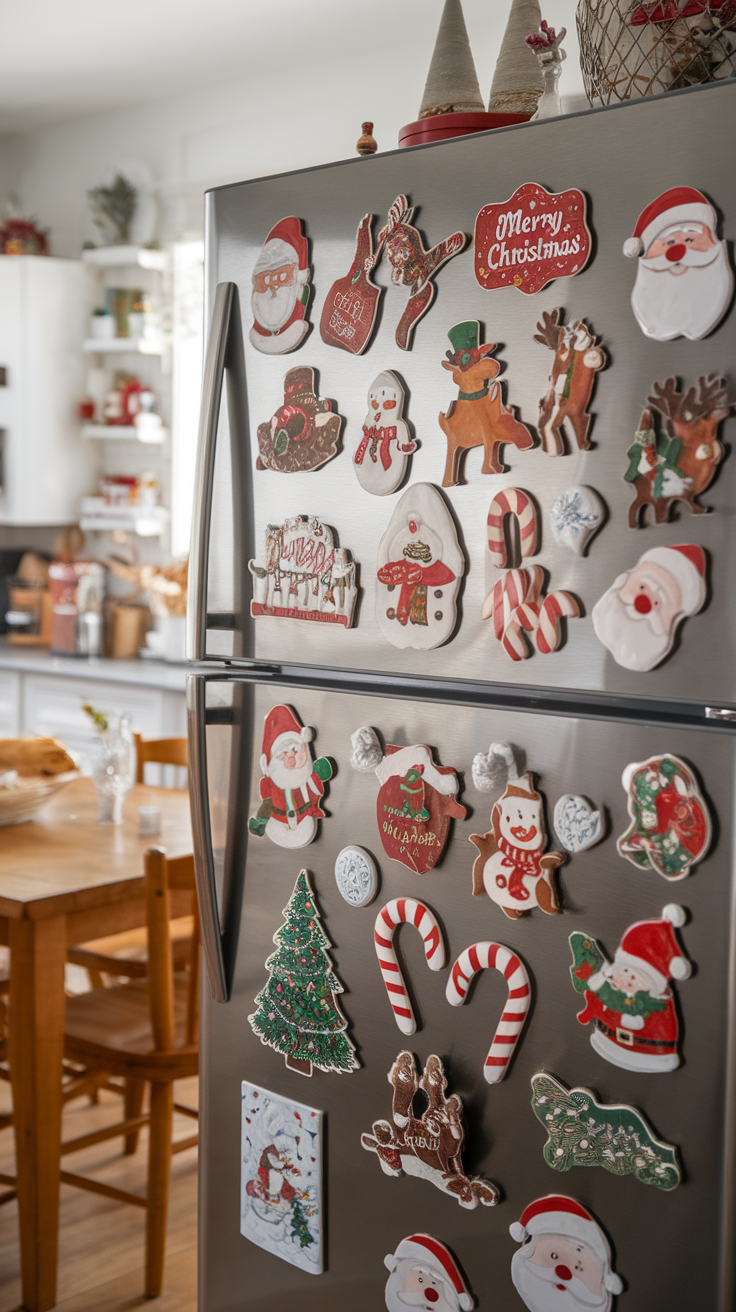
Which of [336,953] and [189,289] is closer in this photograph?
[336,953]

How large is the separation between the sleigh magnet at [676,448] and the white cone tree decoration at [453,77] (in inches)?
20.8

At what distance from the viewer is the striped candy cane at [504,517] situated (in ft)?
4.08

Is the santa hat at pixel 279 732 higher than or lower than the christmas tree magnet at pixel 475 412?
lower

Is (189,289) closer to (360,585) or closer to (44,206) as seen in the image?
(44,206)

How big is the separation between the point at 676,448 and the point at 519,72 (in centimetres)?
61

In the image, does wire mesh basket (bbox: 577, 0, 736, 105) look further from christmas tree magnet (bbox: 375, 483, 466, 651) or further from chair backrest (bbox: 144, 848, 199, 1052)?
chair backrest (bbox: 144, 848, 199, 1052)

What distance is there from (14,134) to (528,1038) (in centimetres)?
470

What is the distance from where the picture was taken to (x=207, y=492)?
1.54 meters

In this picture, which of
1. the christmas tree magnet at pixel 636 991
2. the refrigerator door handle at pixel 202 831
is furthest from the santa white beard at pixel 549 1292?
the refrigerator door handle at pixel 202 831

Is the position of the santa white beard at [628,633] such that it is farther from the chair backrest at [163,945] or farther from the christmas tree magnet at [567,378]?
the chair backrest at [163,945]

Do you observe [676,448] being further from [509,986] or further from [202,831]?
[202,831]

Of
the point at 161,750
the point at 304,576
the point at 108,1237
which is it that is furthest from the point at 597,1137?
the point at 161,750

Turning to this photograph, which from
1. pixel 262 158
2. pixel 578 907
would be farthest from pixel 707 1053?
pixel 262 158

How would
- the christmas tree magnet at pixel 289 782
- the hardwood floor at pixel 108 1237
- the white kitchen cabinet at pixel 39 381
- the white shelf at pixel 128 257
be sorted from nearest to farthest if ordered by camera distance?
1. the christmas tree magnet at pixel 289 782
2. the hardwood floor at pixel 108 1237
3. the white shelf at pixel 128 257
4. the white kitchen cabinet at pixel 39 381
